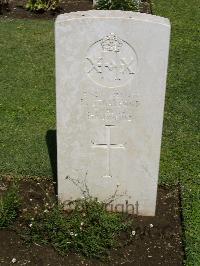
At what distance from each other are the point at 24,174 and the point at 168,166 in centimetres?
157

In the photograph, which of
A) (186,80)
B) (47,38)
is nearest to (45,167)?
(186,80)

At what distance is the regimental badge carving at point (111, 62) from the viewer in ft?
14.3

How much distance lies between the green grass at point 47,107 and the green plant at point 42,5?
547mm

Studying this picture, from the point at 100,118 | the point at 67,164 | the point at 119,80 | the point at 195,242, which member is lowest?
the point at 195,242

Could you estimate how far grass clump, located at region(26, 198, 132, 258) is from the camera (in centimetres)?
477

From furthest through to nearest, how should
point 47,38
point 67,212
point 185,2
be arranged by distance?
point 185,2
point 47,38
point 67,212

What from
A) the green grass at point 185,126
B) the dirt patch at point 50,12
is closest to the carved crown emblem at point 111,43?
the green grass at point 185,126

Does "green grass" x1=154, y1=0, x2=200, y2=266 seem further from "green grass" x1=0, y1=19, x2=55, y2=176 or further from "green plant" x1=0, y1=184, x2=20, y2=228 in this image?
"green plant" x1=0, y1=184, x2=20, y2=228

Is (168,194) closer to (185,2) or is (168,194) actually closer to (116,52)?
(116,52)

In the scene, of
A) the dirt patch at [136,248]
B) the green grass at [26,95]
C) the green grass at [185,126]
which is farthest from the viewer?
the green grass at [26,95]

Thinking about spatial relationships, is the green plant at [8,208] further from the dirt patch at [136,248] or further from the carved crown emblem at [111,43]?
the carved crown emblem at [111,43]

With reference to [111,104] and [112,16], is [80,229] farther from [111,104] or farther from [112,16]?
Answer: [112,16]

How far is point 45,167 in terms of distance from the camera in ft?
19.8

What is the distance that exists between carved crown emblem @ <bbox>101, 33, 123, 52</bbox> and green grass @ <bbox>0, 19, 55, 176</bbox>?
1.99 m
